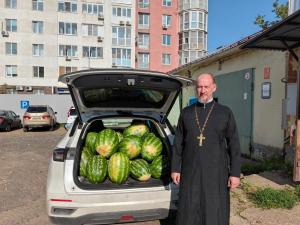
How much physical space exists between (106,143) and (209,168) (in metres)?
1.76

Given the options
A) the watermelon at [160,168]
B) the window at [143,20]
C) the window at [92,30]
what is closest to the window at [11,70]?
the window at [92,30]

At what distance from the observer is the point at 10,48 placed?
4681 centimetres

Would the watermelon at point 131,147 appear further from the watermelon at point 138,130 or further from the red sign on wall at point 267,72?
the red sign on wall at point 267,72

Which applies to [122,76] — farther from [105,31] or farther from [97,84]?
[105,31]

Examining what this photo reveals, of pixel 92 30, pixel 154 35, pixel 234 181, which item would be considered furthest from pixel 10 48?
pixel 234 181

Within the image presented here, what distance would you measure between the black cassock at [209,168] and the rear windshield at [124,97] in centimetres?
161

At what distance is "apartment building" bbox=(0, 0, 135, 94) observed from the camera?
46719mm

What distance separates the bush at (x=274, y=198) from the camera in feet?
19.1

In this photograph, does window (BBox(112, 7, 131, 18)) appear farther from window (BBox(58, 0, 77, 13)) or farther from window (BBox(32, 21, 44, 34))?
window (BBox(32, 21, 44, 34))

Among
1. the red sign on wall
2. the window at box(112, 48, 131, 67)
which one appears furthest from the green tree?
the window at box(112, 48, 131, 67)

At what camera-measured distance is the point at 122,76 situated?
16.0 ft

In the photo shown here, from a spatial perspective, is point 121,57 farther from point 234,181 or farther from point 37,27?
point 234,181

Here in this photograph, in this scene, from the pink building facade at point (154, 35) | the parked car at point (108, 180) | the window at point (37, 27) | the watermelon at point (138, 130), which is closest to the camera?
the parked car at point (108, 180)

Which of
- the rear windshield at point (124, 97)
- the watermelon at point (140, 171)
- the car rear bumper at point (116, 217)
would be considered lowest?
the car rear bumper at point (116, 217)
